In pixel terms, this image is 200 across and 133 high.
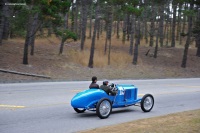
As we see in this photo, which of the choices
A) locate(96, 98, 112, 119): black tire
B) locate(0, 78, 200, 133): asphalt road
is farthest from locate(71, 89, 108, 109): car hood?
locate(0, 78, 200, 133): asphalt road

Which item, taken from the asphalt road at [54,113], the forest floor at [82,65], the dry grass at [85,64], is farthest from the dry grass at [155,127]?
the dry grass at [85,64]

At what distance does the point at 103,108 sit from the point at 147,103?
2550mm

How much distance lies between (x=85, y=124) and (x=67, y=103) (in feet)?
12.5

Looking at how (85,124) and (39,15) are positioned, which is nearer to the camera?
(85,124)

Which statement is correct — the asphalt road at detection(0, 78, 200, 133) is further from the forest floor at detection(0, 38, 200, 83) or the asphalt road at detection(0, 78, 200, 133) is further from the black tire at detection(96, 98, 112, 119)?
the forest floor at detection(0, 38, 200, 83)

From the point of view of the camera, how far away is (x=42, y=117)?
10672mm

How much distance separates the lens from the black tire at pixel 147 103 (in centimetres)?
1265

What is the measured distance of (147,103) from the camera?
13.0 meters

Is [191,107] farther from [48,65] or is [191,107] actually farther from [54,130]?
[48,65]

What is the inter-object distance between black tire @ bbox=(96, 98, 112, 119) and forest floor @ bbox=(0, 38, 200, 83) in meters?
12.4

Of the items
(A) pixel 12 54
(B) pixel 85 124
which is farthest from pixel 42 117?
(A) pixel 12 54

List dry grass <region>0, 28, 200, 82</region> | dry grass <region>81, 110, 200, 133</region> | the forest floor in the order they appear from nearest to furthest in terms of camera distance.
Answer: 1. dry grass <region>81, 110, 200, 133</region>
2. the forest floor
3. dry grass <region>0, 28, 200, 82</region>

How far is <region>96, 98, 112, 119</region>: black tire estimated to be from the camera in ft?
35.2

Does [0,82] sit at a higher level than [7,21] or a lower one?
lower
